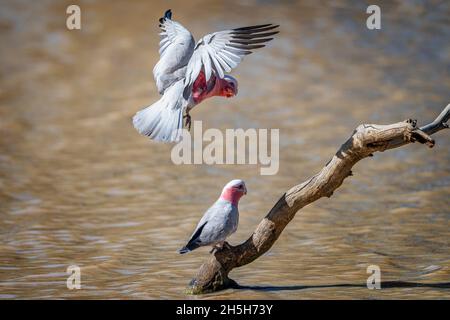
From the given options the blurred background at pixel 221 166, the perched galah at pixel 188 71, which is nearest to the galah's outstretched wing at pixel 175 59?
the perched galah at pixel 188 71

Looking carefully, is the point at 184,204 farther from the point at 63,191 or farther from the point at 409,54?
the point at 409,54

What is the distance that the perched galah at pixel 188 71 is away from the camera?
3582mm

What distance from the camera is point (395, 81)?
8.52m

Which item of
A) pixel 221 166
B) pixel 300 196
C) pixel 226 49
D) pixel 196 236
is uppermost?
pixel 226 49

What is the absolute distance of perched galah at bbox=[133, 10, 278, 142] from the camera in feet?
11.8

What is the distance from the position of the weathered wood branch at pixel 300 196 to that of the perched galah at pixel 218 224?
126 mm

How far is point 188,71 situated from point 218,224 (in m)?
0.73

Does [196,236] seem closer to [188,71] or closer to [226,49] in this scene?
[188,71]

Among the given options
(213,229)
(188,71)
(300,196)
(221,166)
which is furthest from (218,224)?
(221,166)

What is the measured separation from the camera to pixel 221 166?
7406 mm

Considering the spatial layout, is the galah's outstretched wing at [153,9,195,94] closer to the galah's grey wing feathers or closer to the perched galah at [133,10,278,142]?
the perched galah at [133,10,278,142]

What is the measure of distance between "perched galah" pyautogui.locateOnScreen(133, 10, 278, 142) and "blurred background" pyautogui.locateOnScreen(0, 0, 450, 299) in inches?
36.7

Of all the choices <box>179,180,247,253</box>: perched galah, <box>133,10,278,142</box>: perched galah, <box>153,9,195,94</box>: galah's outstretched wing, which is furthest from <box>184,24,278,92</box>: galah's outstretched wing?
<box>179,180,247,253</box>: perched galah

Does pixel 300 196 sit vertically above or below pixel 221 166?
below
